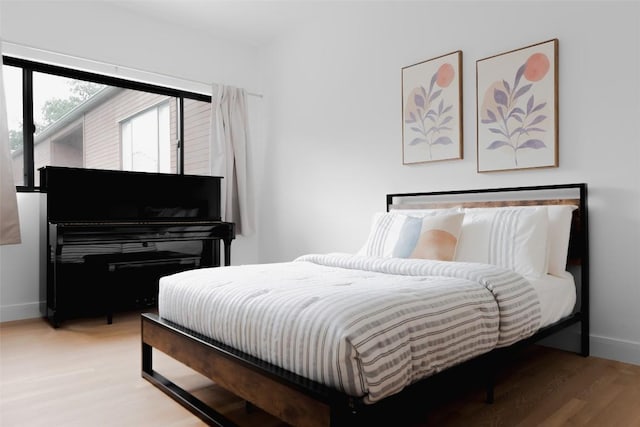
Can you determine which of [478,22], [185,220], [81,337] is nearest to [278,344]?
[81,337]

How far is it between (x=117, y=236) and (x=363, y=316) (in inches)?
100

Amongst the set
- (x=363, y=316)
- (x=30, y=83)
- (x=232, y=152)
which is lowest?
(x=363, y=316)

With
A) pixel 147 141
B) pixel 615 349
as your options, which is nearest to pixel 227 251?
pixel 147 141

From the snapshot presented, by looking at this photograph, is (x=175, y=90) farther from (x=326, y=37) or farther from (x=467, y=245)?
(x=467, y=245)

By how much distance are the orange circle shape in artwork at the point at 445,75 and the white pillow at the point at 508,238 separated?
98 centimetres

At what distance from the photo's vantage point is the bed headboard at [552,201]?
8.21ft

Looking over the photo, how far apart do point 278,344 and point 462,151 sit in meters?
2.12

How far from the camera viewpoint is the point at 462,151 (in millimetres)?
3084

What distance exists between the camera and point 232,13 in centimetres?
403

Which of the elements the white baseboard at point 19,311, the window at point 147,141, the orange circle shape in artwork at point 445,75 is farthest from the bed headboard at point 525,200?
the white baseboard at point 19,311

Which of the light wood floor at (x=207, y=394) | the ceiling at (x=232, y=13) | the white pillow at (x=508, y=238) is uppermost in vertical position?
the ceiling at (x=232, y=13)

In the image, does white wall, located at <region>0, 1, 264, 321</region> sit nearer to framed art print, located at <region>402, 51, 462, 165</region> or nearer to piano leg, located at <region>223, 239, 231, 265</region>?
piano leg, located at <region>223, 239, 231, 265</region>

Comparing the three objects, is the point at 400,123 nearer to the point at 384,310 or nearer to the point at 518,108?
the point at 518,108

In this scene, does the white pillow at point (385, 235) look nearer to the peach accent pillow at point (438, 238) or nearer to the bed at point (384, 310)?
the bed at point (384, 310)
